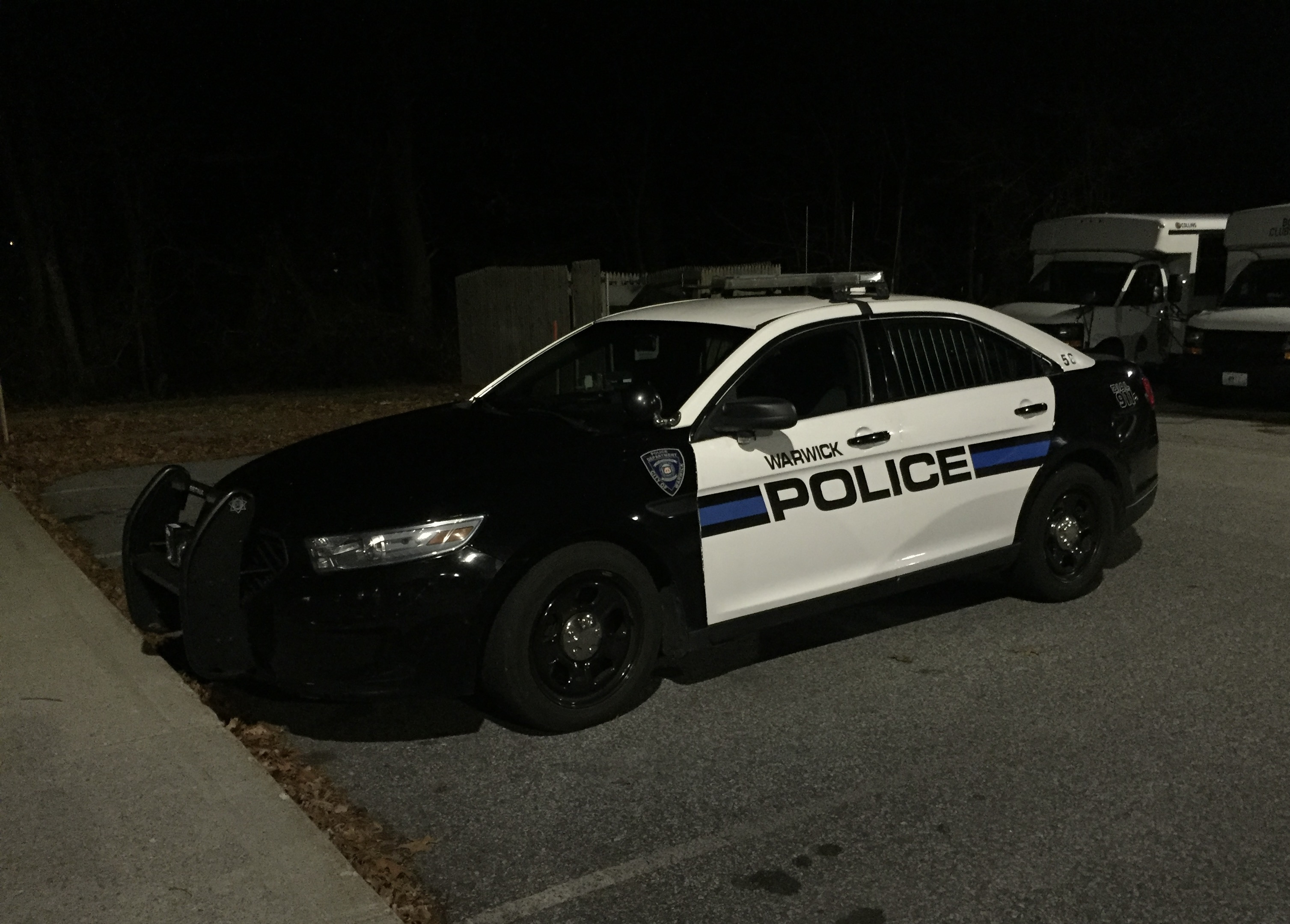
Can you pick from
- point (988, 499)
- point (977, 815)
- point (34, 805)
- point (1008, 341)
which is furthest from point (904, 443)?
point (34, 805)

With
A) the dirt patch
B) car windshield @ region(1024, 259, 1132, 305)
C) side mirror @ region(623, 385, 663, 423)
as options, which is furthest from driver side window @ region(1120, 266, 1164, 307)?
side mirror @ region(623, 385, 663, 423)

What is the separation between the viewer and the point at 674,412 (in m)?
5.38

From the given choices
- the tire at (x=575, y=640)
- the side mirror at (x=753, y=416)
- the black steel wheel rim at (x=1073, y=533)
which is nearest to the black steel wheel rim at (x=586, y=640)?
the tire at (x=575, y=640)

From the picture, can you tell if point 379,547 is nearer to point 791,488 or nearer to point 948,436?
point 791,488

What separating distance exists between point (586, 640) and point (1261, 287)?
1398 cm

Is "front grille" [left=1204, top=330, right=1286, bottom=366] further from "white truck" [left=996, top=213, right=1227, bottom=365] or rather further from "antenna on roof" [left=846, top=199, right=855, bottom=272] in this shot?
"antenna on roof" [left=846, top=199, right=855, bottom=272]

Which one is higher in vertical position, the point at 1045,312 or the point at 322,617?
the point at 322,617

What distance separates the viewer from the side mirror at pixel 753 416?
5.19 m

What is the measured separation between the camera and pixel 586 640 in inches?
197

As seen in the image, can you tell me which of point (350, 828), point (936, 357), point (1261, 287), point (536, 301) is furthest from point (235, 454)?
point (1261, 287)

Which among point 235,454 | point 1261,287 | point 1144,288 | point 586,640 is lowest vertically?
point 235,454

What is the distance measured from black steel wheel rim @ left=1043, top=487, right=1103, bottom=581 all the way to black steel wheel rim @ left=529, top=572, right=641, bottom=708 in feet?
8.25

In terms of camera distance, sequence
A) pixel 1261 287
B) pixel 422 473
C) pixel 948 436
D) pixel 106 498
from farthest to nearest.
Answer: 1. pixel 1261 287
2. pixel 106 498
3. pixel 948 436
4. pixel 422 473

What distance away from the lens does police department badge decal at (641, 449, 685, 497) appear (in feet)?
16.8
